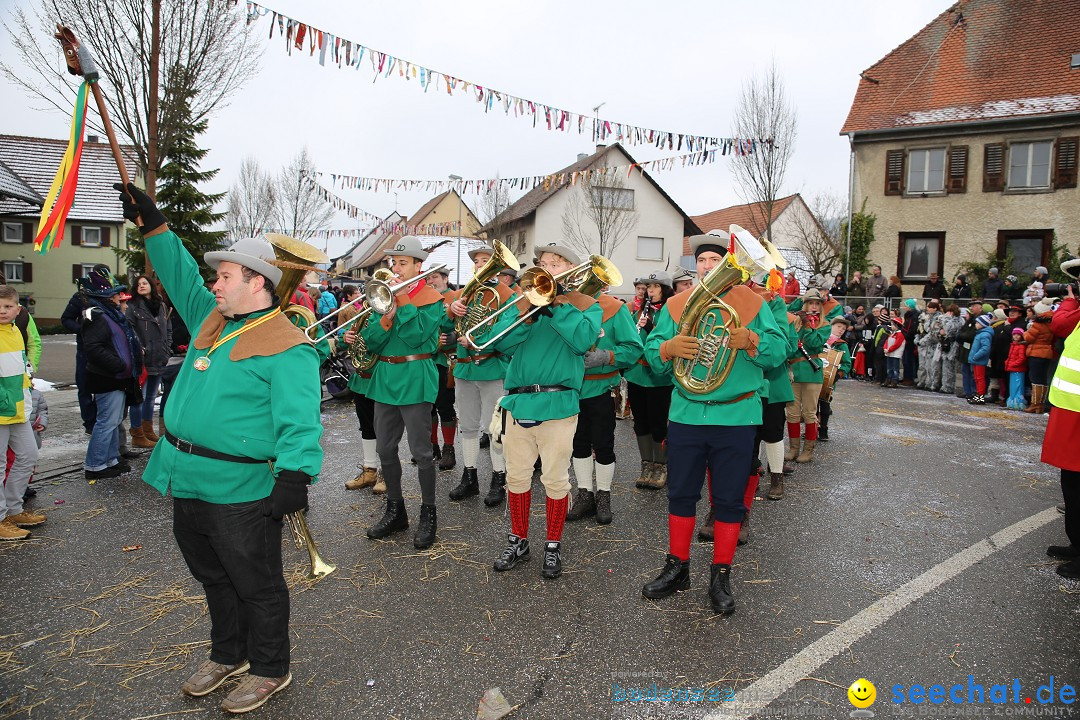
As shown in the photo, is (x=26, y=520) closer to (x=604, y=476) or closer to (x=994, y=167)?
(x=604, y=476)

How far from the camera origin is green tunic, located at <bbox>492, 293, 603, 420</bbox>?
14.5 feet

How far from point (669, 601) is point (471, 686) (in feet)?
4.69

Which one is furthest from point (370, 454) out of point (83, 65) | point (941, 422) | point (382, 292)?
point (941, 422)

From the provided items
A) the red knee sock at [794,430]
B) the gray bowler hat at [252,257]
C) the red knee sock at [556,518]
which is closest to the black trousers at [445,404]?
the red knee sock at [556,518]

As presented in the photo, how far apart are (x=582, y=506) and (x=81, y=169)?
129 feet

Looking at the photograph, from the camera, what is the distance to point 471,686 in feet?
10.4

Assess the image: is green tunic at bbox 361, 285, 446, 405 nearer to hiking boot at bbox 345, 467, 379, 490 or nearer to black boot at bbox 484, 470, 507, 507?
black boot at bbox 484, 470, 507, 507

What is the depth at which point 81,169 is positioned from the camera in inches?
1369

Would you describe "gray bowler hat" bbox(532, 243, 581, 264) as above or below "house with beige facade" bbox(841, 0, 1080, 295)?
below

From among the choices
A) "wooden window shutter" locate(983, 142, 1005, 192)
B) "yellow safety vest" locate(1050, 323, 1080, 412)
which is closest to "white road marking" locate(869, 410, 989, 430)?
"yellow safety vest" locate(1050, 323, 1080, 412)

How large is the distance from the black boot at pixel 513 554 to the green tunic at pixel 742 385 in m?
1.40

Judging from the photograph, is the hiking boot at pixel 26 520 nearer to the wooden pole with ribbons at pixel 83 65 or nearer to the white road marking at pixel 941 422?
the wooden pole with ribbons at pixel 83 65

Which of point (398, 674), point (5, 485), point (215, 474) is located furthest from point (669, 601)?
point (5, 485)

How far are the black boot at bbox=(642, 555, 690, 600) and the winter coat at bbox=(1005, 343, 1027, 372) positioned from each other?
1049 centimetres
